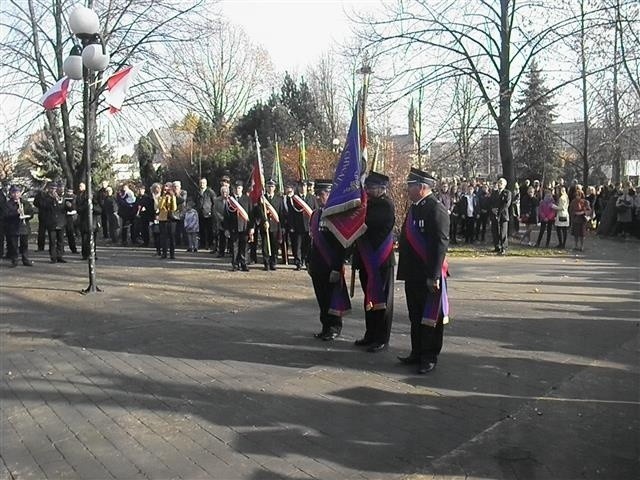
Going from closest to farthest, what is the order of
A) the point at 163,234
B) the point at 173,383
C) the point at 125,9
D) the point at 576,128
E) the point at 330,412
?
the point at 330,412 < the point at 173,383 < the point at 163,234 < the point at 125,9 < the point at 576,128

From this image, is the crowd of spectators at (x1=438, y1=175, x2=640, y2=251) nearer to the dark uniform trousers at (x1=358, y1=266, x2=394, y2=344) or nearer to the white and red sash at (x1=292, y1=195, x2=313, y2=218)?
the white and red sash at (x1=292, y1=195, x2=313, y2=218)

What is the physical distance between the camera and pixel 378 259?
273 inches

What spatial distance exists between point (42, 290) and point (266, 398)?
761cm

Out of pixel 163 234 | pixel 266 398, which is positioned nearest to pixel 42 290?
pixel 163 234

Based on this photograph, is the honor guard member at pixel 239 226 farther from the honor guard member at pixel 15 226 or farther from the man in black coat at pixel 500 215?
the man in black coat at pixel 500 215

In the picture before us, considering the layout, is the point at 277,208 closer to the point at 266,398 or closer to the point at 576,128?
the point at 266,398

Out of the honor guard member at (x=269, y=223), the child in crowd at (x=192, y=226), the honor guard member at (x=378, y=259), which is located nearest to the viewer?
the honor guard member at (x=378, y=259)

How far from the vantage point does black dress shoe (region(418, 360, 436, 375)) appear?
605cm

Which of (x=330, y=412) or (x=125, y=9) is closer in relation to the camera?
(x=330, y=412)

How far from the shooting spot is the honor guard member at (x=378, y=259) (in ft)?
22.7

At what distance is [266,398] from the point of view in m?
5.46

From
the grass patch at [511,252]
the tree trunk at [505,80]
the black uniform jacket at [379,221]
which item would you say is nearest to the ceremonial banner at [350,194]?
the black uniform jacket at [379,221]

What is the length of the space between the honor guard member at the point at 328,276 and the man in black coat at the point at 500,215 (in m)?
10.5

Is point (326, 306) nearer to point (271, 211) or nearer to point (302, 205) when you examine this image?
point (271, 211)
